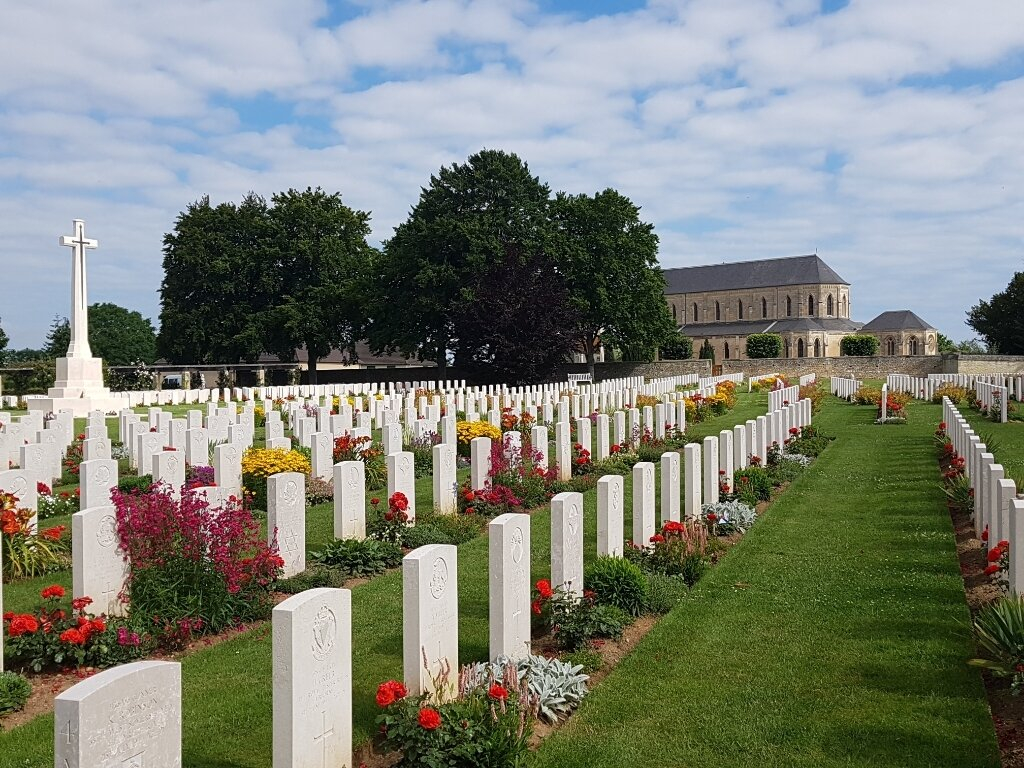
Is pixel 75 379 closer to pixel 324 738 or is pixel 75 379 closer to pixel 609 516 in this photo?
pixel 609 516

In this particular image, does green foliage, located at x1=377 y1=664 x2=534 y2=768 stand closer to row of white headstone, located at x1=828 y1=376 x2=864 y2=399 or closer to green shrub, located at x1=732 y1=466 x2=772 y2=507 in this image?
green shrub, located at x1=732 y1=466 x2=772 y2=507

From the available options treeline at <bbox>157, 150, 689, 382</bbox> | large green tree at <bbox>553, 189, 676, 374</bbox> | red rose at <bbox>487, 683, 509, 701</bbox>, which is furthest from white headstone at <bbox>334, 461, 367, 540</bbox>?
large green tree at <bbox>553, 189, 676, 374</bbox>

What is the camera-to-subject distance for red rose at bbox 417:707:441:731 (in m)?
4.14

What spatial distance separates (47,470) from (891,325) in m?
84.6

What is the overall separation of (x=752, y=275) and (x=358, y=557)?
88.4 m

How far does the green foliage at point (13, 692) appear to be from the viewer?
5.11m

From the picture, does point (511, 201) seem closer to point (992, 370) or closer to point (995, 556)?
point (992, 370)

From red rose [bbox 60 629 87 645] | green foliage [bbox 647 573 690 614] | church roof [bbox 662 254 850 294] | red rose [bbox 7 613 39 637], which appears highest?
church roof [bbox 662 254 850 294]

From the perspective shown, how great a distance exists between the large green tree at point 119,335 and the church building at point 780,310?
5390 centimetres

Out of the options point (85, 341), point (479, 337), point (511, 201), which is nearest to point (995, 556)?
point (85, 341)

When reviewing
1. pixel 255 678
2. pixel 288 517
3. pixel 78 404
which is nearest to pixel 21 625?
pixel 255 678

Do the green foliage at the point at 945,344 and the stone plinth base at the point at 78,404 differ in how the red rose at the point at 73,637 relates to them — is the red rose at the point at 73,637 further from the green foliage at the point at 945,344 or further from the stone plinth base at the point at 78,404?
the green foliage at the point at 945,344

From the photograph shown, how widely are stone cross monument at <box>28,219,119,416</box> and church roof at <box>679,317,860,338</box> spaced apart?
59.3 m

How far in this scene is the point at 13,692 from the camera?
A: 5195mm
